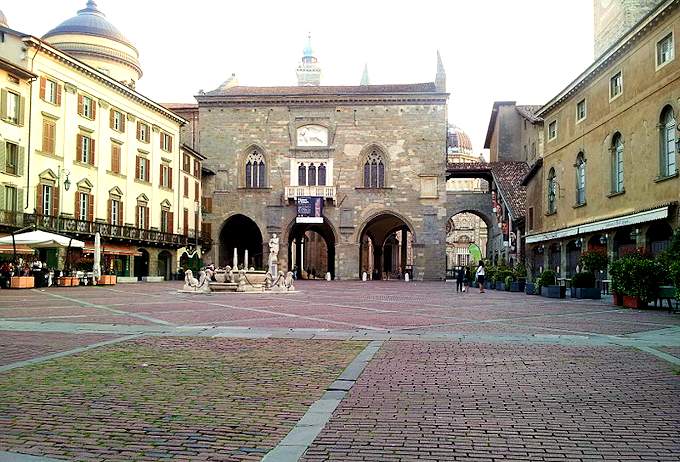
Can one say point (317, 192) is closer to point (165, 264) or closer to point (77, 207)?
point (165, 264)

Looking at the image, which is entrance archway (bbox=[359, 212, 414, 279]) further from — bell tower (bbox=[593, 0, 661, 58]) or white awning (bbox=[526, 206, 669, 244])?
bell tower (bbox=[593, 0, 661, 58])

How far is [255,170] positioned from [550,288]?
34.6 m

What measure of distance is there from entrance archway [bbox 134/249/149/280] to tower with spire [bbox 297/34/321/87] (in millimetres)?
66989

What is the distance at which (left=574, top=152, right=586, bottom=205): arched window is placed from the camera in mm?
33375

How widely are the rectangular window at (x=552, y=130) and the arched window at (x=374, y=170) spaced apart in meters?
19.4

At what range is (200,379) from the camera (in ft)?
25.5

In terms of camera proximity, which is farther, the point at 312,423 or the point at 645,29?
the point at 645,29

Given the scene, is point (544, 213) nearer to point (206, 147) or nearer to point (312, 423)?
point (206, 147)

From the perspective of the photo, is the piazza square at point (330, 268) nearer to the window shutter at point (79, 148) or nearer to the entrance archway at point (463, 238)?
the window shutter at point (79, 148)

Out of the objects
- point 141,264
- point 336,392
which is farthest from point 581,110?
point 141,264

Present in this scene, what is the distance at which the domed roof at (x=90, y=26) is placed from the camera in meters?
54.7

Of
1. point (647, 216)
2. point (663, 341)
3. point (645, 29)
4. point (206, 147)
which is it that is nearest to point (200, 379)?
point (663, 341)

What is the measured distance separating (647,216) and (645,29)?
23.5 ft

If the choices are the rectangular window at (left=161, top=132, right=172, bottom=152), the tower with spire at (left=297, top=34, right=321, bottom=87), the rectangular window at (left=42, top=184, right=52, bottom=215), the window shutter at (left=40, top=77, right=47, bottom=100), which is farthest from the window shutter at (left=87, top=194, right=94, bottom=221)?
the tower with spire at (left=297, top=34, right=321, bottom=87)
